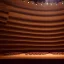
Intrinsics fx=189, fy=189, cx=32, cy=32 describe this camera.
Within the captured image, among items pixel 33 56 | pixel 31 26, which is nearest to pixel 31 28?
pixel 31 26

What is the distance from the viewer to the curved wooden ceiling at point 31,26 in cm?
189

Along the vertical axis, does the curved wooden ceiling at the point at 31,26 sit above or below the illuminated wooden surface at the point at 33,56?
above

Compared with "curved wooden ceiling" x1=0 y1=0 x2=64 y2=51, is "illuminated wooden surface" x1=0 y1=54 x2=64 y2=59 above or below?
below

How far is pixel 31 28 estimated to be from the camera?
6.30 feet

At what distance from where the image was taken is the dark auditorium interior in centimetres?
188

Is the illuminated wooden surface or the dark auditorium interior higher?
the dark auditorium interior

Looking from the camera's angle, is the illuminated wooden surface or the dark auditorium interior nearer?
the illuminated wooden surface

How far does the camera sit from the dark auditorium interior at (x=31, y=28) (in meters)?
1.88

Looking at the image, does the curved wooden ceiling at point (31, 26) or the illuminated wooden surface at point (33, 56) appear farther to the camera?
the curved wooden ceiling at point (31, 26)

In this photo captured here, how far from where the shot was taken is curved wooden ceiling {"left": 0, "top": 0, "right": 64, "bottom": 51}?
6.19 feet

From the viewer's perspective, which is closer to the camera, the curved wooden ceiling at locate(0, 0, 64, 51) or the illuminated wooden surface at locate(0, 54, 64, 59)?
the illuminated wooden surface at locate(0, 54, 64, 59)

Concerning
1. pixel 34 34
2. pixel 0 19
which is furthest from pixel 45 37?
pixel 0 19

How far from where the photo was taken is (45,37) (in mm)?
1909
